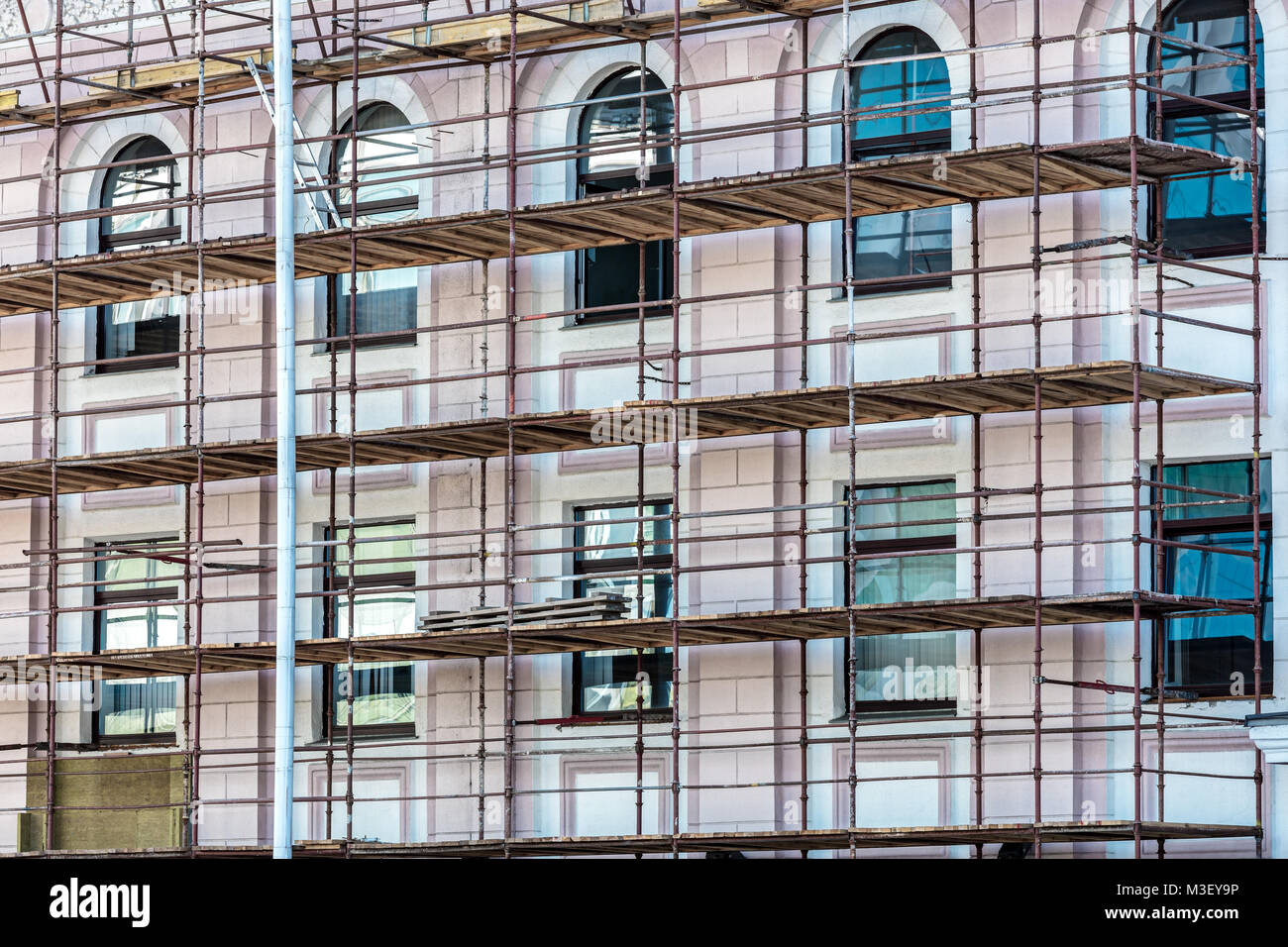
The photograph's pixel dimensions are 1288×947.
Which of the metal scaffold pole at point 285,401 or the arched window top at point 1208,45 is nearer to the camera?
the arched window top at point 1208,45

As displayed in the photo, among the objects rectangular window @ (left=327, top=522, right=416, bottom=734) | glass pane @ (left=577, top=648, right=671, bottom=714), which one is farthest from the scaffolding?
glass pane @ (left=577, top=648, right=671, bottom=714)

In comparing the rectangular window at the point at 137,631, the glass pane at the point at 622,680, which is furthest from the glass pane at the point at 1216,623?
the rectangular window at the point at 137,631

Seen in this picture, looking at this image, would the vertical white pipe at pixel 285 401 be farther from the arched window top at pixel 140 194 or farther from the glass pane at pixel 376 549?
the arched window top at pixel 140 194

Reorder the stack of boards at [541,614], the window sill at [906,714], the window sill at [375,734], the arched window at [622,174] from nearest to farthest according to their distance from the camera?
the window sill at [906,714]
the stack of boards at [541,614]
the arched window at [622,174]
the window sill at [375,734]

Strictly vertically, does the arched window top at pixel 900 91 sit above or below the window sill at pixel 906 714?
above

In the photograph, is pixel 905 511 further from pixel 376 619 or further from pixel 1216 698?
pixel 376 619

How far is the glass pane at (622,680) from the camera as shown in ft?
69.9

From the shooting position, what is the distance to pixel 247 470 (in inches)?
899

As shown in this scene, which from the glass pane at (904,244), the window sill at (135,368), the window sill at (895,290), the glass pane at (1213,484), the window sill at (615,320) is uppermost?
the glass pane at (904,244)

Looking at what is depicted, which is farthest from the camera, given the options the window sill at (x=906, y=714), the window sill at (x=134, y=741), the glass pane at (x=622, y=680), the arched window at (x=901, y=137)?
the window sill at (x=134, y=741)

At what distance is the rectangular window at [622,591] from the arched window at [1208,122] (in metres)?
5.31

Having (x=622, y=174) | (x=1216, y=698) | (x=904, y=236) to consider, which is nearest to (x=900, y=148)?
(x=904, y=236)
